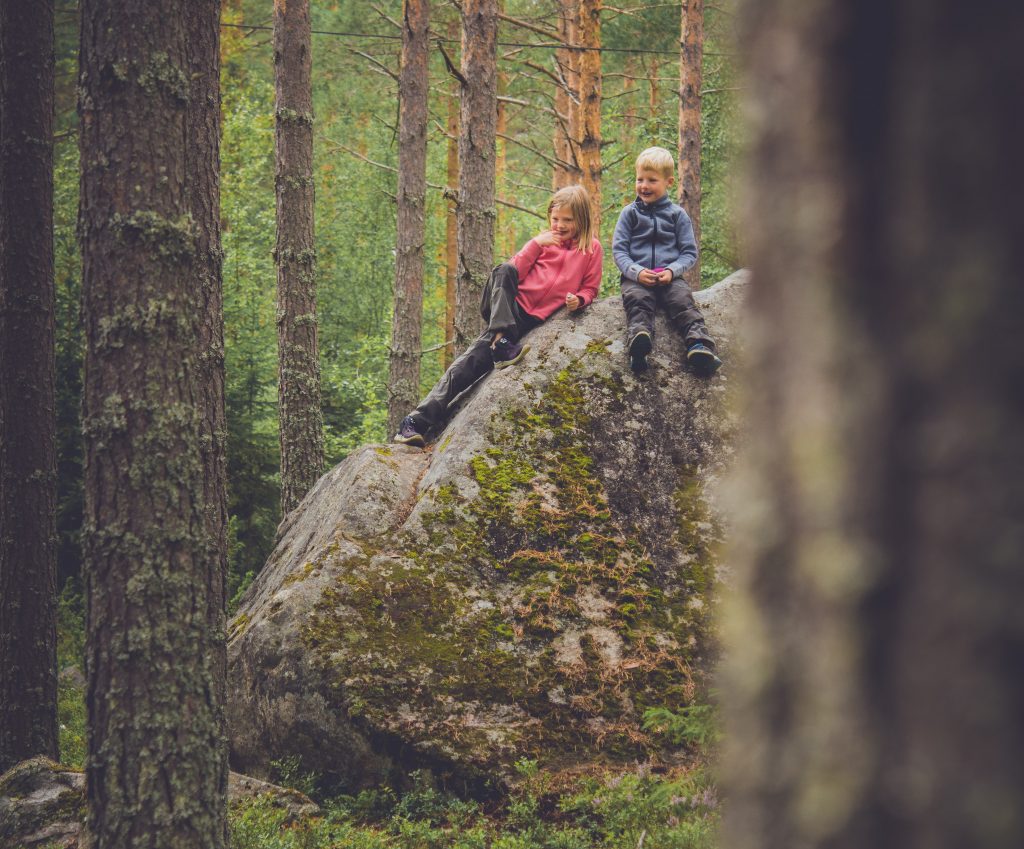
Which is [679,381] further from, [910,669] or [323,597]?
[910,669]

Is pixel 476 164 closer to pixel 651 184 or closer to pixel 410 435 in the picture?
pixel 651 184

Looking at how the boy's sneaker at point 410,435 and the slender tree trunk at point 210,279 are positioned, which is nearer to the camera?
the slender tree trunk at point 210,279

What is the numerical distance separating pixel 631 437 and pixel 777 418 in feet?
16.4

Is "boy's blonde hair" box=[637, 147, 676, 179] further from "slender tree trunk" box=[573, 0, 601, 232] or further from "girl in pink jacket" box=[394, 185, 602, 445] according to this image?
"slender tree trunk" box=[573, 0, 601, 232]

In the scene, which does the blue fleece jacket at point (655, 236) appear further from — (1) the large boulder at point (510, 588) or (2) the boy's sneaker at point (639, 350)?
(2) the boy's sneaker at point (639, 350)

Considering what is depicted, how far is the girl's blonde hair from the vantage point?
256 inches

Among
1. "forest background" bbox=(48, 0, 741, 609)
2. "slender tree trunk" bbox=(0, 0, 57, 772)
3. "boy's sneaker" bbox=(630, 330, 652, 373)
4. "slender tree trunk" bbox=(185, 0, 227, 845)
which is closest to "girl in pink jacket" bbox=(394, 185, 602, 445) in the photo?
"boy's sneaker" bbox=(630, 330, 652, 373)

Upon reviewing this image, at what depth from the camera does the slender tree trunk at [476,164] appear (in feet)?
33.4

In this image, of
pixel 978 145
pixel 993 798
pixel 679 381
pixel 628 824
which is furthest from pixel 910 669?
pixel 679 381

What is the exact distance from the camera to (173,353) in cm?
331

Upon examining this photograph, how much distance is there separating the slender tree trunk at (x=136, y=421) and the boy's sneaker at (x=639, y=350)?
3320mm

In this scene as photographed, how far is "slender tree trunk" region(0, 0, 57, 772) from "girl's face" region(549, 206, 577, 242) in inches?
139

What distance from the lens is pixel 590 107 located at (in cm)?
1520

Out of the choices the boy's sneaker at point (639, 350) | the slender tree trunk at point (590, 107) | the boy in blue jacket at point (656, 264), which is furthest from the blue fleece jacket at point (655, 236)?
the slender tree trunk at point (590, 107)
